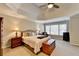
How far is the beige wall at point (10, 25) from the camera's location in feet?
5.11

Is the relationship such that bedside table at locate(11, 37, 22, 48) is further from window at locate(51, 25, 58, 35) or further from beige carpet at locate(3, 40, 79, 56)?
window at locate(51, 25, 58, 35)

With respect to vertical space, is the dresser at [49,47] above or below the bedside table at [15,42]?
below

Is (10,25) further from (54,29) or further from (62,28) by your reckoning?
(62,28)

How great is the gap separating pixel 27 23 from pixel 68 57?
3.62 feet

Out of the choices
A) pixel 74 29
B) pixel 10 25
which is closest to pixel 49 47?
pixel 74 29

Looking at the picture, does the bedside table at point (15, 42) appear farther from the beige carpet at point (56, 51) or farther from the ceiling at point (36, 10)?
the ceiling at point (36, 10)

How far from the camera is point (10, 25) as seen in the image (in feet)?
5.34

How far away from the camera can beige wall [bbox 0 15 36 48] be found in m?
1.56

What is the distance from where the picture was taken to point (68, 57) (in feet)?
5.17

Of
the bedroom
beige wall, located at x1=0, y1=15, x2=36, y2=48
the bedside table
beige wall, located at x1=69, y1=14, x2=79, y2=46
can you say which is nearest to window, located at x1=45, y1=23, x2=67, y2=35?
the bedroom

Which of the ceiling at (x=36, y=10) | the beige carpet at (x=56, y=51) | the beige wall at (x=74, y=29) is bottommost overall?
the beige carpet at (x=56, y=51)

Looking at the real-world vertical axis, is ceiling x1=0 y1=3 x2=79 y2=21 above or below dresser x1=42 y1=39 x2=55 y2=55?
above

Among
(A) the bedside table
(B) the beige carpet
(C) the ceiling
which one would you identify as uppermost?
(C) the ceiling

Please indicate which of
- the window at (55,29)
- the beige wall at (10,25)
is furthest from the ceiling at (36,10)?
the window at (55,29)
